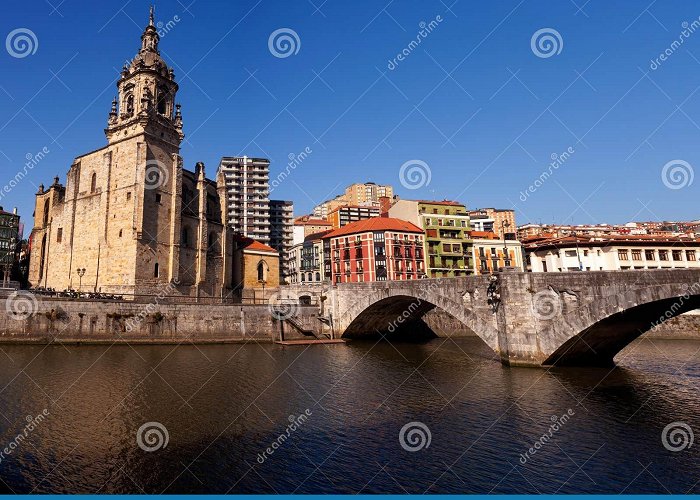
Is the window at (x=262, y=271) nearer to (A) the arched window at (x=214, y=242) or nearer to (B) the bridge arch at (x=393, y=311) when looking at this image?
(A) the arched window at (x=214, y=242)

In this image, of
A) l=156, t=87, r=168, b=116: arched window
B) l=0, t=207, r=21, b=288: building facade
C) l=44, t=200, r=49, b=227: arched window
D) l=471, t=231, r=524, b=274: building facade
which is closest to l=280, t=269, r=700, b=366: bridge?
l=471, t=231, r=524, b=274: building facade

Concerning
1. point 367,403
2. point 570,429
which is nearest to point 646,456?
point 570,429

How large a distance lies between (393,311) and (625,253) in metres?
32.3

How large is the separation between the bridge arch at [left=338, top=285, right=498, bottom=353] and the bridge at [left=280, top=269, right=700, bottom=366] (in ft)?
0.57

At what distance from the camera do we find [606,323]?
22.6 metres

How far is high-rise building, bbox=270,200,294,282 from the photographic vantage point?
11231 centimetres

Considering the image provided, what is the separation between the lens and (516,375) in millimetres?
22750

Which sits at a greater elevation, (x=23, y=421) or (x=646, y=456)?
(x=23, y=421)

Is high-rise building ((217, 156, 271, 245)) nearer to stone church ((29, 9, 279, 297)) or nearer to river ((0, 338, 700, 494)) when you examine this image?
stone church ((29, 9, 279, 297))

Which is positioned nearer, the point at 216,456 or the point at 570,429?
the point at 216,456

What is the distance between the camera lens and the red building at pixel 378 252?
6134 centimetres

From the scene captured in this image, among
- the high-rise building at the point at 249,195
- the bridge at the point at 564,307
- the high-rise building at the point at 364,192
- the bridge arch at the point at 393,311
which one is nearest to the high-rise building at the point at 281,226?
the high-rise building at the point at 249,195

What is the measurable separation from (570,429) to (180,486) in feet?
43.7

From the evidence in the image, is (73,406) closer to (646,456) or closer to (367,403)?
(367,403)
